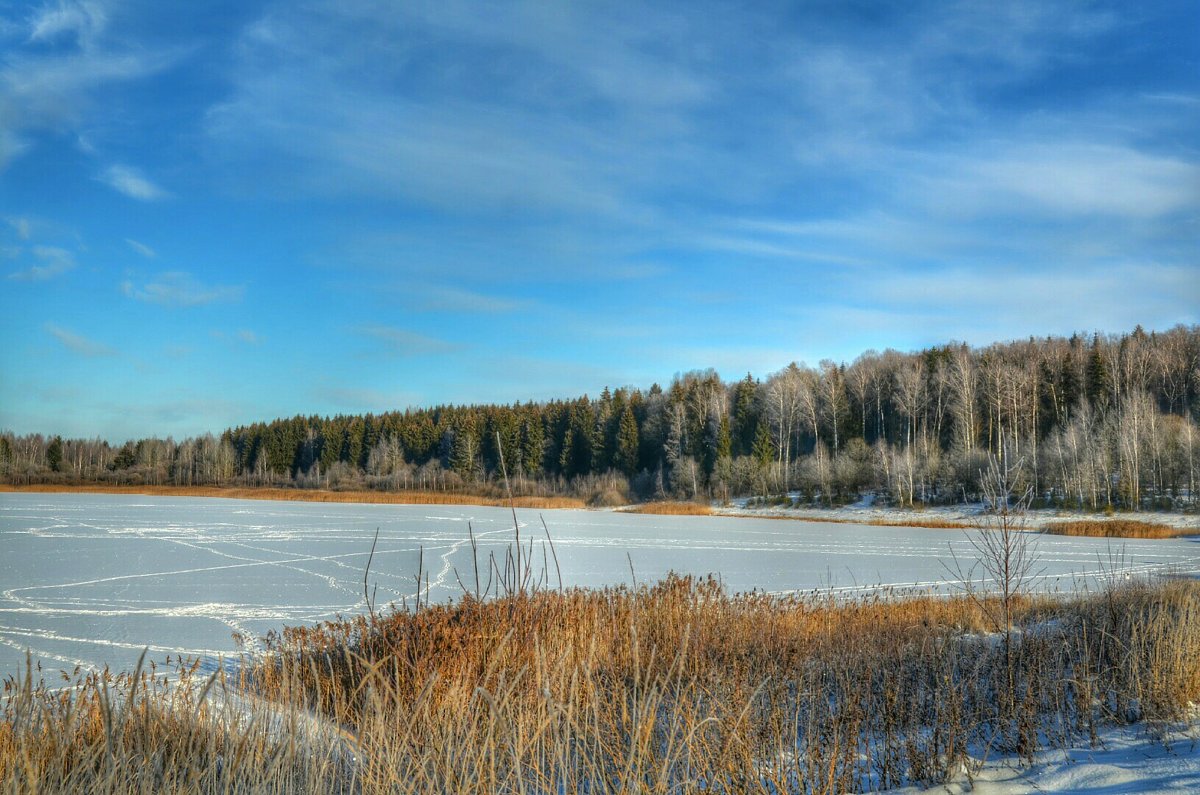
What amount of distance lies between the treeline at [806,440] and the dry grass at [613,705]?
Result: 23864 millimetres

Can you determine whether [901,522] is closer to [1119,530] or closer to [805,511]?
[1119,530]

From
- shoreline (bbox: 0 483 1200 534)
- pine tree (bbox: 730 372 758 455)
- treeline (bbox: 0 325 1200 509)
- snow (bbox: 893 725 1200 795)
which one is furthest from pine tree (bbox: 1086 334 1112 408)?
snow (bbox: 893 725 1200 795)

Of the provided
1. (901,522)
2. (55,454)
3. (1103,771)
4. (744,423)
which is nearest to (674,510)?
(901,522)

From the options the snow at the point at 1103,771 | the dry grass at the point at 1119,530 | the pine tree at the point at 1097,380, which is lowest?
the dry grass at the point at 1119,530

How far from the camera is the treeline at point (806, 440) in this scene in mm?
46375

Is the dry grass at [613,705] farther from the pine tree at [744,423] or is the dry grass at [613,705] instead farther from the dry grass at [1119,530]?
the pine tree at [744,423]

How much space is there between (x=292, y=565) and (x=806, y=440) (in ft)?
206

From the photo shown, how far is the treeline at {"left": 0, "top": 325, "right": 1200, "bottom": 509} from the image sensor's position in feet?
152

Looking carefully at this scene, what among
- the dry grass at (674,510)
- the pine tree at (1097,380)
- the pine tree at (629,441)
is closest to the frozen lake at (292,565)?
the dry grass at (674,510)

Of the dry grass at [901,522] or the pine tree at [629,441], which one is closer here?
the dry grass at [901,522]

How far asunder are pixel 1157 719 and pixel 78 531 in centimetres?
2672

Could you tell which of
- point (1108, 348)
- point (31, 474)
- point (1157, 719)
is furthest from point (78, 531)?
point (31, 474)

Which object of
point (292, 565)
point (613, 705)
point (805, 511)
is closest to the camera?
point (613, 705)

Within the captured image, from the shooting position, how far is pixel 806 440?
73.3 meters
